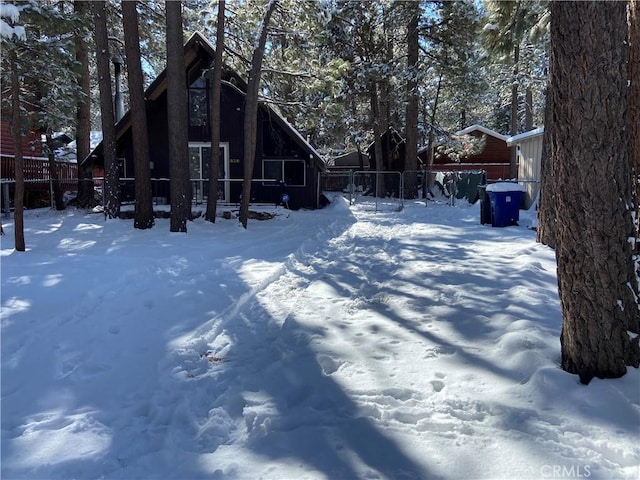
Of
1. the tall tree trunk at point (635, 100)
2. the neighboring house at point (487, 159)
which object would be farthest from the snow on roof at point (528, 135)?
the neighboring house at point (487, 159)

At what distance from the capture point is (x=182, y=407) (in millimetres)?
3443

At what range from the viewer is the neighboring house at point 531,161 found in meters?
15.6

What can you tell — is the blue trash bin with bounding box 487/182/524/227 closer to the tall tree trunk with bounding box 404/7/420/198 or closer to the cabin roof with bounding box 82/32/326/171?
the cabin roof with bounding box 82/32/326/171

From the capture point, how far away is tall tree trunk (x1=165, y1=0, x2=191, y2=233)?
11.9 metres

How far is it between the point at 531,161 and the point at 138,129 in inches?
485

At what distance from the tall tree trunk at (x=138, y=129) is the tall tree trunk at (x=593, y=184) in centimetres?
1089

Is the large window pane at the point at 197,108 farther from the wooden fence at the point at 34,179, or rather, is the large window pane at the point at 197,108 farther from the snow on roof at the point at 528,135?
the snow on roof at the point at 528,135

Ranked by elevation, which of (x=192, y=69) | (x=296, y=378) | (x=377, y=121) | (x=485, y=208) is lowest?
(x=296, y=378)

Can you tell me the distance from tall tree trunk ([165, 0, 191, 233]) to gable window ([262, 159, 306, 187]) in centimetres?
812

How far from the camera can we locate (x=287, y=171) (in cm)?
2038

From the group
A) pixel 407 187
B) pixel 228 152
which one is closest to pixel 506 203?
pixel 228 152

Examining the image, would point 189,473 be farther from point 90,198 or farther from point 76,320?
point 90,198

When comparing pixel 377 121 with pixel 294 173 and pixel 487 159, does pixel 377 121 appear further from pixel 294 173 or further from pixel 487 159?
pixel 487 159

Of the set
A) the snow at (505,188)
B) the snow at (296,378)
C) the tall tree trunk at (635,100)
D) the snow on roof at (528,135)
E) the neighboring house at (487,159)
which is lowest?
the snow at (296,378)
